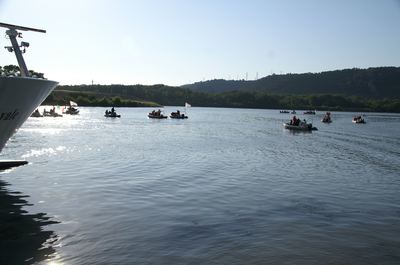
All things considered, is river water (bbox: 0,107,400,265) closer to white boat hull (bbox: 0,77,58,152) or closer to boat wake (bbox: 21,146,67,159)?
boat wake (bbox: 21,146,67,159)

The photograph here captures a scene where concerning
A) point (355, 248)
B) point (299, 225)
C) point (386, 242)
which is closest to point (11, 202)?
point (299, 225)

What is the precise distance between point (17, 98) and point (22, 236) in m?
7.55

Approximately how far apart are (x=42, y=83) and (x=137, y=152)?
19602 mm

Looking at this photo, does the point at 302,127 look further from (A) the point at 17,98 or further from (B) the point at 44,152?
(A) the point at 17,98

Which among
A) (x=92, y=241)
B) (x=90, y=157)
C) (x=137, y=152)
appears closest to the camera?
(x=92, y=241)

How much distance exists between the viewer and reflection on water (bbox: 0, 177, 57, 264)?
1266 cm

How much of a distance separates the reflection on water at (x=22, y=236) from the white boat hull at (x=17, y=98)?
151 inches

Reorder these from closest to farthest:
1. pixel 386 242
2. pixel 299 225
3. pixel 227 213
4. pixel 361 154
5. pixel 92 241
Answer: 1. pixel 92 241
2. pixel 386 242
3. pixel 299 225
4. pixel 227 213
5. pixel 361 154

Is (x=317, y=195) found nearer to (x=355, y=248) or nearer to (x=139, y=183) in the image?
(x=355, y=248)

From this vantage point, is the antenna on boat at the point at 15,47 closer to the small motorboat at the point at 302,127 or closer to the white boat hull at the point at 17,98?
the white boat hull at the point at 17,98

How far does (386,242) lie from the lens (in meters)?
15.2

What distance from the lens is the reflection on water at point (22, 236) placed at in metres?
12.7

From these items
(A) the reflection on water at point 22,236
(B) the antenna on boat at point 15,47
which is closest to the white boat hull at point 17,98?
(B) the antenna on boat at point 15,47

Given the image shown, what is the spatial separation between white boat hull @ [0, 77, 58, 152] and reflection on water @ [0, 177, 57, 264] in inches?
151
